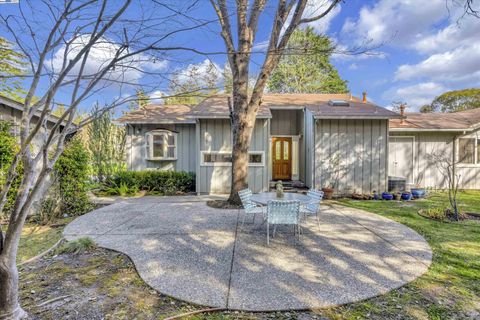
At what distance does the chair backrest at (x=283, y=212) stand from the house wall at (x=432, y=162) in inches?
377

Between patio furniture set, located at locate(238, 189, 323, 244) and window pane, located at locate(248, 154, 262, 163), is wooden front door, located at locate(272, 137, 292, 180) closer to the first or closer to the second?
window pane, located at locate(248, 154, 262, 163)

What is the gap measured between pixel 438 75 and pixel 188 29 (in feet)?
59.9

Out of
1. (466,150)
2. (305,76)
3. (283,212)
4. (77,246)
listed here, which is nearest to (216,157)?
(283,212)

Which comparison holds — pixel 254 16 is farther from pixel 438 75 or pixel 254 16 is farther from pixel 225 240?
pixel 438 75

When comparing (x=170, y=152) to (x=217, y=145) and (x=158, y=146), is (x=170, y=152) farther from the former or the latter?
(x=217, y=145)

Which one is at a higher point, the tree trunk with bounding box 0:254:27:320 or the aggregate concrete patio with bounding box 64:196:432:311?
the tree trunk with bounding box 0:254:27:320

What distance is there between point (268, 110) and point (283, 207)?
21.4 ft

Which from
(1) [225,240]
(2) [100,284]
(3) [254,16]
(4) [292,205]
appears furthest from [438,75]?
(2) [100,284]

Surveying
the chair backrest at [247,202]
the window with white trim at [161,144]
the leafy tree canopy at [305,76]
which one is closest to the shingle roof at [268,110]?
the window with white trim at [161,144]

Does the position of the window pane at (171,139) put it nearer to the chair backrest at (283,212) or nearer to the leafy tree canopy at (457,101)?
the chair backrest at (283,212)

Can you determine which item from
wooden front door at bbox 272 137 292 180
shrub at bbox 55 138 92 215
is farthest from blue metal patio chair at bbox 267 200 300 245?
wooden front door at bbox 272 137 292 180

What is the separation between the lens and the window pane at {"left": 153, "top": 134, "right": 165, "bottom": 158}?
12180mm

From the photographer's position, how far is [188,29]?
7.61 feet

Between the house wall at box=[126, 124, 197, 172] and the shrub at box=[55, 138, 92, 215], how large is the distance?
448cm
